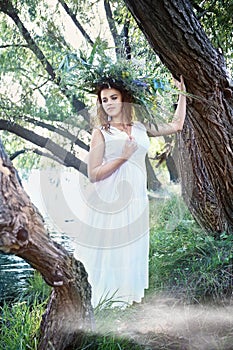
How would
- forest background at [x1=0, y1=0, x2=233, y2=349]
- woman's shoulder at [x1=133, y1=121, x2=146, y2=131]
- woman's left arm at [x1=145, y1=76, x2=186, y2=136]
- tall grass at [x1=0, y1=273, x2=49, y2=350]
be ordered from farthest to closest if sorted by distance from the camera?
forest background at [x1=0, y1=0, x2=233, y2=349] < woman's left arm at [x1=145, y1=76, x2=186, y2=136] < woman's shoulder at [x1=133, y1=121, x2=146, y2=131] < tall grass at [x1=0, y1=273, x2=49, y2=350]

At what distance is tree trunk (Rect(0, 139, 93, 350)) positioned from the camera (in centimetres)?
110

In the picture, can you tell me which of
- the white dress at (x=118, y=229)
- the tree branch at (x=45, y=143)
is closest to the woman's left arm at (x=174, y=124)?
the white dress at (x=118, y=229)

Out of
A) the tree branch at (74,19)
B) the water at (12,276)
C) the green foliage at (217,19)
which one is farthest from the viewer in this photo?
the tree branch at (74,19)

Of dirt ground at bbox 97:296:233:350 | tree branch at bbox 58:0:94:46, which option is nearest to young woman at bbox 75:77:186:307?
dirt ground at bbox 97:296:233:350

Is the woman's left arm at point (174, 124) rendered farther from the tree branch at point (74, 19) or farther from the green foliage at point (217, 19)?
the tree branch at point (74, 19)

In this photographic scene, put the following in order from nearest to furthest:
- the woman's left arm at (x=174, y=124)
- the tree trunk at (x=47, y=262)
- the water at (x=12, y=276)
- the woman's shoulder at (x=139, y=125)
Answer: the tree trunk at (x=47, y=262) → the woman's shoulder at (x=139, y=125) → the woman's left arm at (x=174, y=124) → the water at (x=12, y=276)

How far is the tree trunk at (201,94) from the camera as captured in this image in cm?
169

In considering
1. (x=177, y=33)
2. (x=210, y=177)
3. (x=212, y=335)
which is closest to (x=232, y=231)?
(x=210, y=177)

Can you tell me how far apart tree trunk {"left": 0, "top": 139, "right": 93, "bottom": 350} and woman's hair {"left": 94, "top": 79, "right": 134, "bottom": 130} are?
474 millimetres

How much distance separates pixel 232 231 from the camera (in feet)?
7.32

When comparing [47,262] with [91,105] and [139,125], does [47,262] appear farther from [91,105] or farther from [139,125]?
[91,105]

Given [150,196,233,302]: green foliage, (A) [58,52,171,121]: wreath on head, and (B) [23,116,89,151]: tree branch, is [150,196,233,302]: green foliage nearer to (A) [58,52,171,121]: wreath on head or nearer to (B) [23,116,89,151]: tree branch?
(A) [58,52,171,121]: wreath on head

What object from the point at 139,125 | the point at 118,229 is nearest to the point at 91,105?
the point at 139,125

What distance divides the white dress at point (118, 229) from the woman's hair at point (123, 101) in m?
0.04
